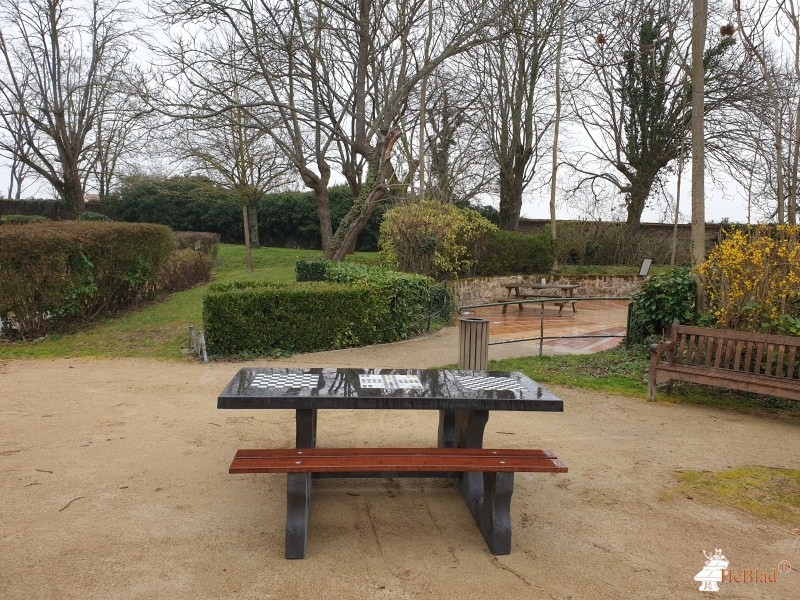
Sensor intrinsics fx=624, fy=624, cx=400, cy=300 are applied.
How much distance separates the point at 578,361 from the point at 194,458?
5.79 meters

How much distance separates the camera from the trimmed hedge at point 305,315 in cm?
917

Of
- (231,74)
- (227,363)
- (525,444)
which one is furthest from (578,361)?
(231,74)

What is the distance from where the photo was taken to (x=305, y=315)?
31.5ft

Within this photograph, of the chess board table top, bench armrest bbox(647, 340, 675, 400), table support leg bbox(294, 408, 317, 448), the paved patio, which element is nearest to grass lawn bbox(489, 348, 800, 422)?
bench armrest bbox(647, 340, 675, 400)

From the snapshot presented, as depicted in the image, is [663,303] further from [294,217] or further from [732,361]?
[294,217]

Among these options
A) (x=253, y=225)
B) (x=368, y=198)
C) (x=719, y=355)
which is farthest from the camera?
(x=253, y=225)

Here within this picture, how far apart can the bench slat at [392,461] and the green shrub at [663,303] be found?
593 cm

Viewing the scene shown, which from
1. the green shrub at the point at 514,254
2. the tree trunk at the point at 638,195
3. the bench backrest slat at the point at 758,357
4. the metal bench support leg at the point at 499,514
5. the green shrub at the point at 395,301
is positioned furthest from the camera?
the tree trunk at the point at 638,195

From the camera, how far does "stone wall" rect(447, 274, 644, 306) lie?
1725 cm

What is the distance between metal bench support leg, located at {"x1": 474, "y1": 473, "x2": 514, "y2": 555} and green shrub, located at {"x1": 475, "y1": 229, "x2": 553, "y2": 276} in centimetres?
1576

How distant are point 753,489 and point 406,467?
272 centimetres

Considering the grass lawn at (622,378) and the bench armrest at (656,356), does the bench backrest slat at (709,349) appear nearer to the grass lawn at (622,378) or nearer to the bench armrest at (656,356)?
A: the bench armrest at (656,356)

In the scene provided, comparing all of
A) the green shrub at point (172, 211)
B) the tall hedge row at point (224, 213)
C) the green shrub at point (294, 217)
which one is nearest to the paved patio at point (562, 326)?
the green shrub at point (294, 217)

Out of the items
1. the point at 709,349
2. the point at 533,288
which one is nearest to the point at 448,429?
the point at 709,349
